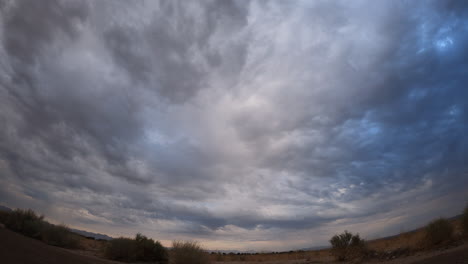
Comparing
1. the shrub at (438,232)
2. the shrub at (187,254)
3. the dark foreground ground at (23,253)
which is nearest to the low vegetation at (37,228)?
the shrub at (187,254)

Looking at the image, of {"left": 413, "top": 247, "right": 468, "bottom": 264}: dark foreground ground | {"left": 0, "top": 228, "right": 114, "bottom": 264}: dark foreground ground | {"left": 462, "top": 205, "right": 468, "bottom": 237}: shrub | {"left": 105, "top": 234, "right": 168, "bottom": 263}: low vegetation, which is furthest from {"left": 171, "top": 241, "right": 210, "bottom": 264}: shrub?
{"left": 462, "top": 205, "right": 468, "bottom": 237}: shrub

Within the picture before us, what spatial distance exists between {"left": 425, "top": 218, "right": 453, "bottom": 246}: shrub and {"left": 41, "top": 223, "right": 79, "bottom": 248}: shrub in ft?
106

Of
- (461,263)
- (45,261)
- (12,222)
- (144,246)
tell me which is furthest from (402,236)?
(12,222)

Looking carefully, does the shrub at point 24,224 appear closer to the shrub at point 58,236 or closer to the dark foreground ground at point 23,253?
the shrub at point 58,236

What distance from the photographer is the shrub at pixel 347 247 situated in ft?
81.7

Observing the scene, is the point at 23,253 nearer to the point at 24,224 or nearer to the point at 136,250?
the point at 136,250

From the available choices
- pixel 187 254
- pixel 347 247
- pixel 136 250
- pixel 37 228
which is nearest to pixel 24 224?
pixel 37 228

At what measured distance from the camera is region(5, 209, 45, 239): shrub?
2200 centimetres

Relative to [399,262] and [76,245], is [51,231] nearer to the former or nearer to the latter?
[76,245]

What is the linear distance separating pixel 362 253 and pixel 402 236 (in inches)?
394

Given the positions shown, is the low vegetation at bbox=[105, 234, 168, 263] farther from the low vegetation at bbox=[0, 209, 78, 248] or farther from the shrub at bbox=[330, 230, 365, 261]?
the shrub at bbox=[330, 230, 365, 261]

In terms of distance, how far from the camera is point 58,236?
23812 millimetres

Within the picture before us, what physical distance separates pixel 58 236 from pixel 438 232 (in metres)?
33.3

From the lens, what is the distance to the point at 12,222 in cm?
2239
